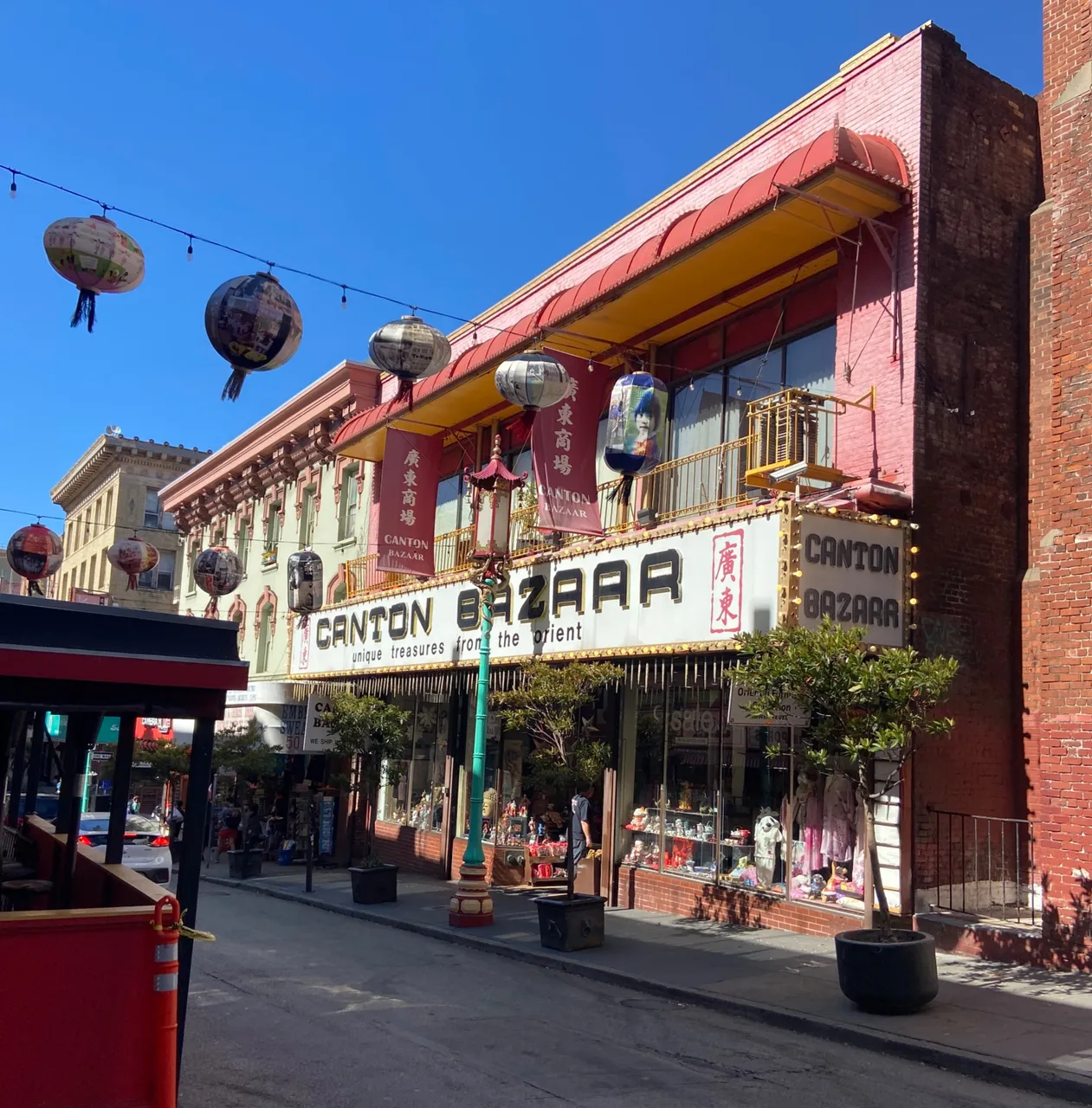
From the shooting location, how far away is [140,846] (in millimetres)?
18797

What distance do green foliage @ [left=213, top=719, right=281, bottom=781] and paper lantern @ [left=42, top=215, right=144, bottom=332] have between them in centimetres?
1649

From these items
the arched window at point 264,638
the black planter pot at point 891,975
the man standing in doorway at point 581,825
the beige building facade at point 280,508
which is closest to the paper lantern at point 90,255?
the black planter pot at point 891,975

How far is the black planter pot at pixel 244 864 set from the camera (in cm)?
2252

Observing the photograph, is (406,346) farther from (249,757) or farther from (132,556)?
(249,757)

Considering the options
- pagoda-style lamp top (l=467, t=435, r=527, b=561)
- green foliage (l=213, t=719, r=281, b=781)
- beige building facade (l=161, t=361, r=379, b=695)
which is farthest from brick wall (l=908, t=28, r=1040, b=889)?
green foliage (l=213, t=719, r=281, b=781)

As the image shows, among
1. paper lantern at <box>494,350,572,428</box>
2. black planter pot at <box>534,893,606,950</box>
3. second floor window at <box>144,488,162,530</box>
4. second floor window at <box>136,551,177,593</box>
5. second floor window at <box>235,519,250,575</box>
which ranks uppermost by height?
second floor window at <box>144,488,162,530</box>

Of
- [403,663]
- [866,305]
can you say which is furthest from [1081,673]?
[403,663]

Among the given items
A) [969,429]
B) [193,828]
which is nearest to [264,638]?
[969,429]

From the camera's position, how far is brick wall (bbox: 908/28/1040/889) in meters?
12.7

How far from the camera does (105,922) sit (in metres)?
5.35

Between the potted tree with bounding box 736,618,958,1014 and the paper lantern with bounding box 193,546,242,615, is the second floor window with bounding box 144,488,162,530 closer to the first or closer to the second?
the paper lantern with bounding box 193,546,242,615

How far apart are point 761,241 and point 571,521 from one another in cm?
475

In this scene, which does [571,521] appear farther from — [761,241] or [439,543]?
[439,543]

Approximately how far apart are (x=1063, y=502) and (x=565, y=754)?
654 cm
